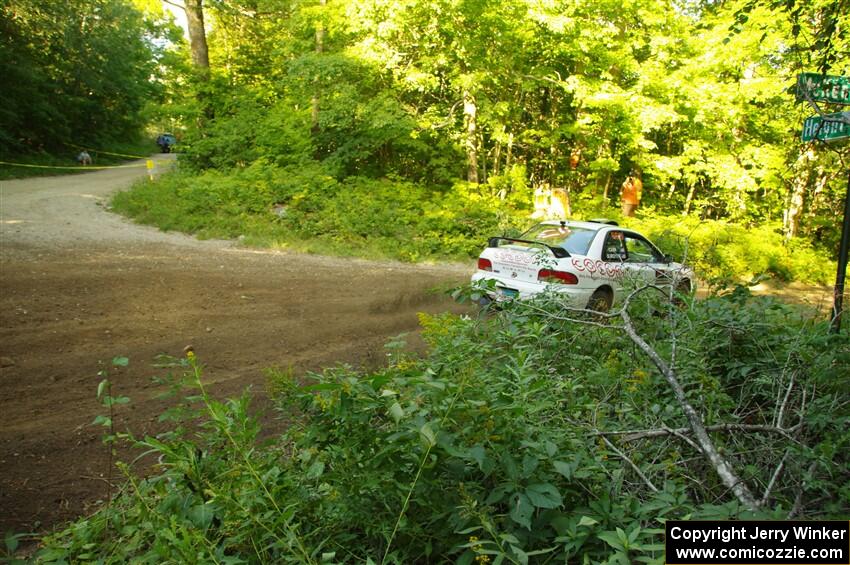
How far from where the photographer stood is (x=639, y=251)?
907 centimetres

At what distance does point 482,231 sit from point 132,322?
9.84 metres

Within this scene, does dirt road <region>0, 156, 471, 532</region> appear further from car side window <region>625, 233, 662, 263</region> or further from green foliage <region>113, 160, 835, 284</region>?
car side window <region>625, 233, 662, 263</region>

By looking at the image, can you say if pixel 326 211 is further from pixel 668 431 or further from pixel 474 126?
pixel 668 431

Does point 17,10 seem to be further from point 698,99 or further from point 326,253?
Answer: point 698,99

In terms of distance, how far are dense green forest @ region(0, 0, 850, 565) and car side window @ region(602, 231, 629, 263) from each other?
824 mm

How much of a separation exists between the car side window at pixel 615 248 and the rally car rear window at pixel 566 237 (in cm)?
26

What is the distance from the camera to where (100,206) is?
17125mm

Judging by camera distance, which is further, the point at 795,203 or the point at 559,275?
the point at 795,203

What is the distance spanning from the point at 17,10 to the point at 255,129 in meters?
14.4

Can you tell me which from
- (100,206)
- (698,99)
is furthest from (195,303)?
(698,99)

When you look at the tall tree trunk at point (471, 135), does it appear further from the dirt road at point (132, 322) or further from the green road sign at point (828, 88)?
the green road sign at point (828, 88)

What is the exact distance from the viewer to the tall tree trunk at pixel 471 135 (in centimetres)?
1656

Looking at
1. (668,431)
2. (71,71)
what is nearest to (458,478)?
(668,431)

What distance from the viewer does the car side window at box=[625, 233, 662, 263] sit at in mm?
8594
